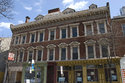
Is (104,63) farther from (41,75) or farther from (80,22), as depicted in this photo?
(41,75)

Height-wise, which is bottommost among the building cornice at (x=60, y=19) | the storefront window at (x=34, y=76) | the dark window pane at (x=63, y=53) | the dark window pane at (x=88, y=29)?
the storefront window at (x=34, y=76)

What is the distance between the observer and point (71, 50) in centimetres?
1661

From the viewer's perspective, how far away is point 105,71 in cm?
1416

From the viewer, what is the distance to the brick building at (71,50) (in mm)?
14430

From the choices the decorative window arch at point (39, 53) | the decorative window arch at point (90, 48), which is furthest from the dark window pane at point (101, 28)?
the decorative window arch at point (39, 53)

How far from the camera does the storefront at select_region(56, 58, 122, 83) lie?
44.9 ft

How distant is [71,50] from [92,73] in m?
4.37

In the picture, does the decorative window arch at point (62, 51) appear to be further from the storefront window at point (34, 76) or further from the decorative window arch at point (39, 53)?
the storefront window at point (34, 76)

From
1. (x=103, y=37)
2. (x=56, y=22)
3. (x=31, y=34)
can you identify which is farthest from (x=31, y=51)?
(x=103, y=37)

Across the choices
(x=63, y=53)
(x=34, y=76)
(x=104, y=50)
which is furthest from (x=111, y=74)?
(x=34, y=76)

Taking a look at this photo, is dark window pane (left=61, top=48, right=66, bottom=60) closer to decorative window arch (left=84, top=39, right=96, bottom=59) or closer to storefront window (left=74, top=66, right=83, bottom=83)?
storefront window (left=74, top=66, right=83, bottom=83)

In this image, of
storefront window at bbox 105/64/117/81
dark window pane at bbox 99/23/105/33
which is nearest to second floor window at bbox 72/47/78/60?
storefront window at bbox 105/64/117/81

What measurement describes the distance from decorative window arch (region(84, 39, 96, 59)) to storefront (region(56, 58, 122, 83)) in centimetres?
121

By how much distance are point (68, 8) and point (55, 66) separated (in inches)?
412
